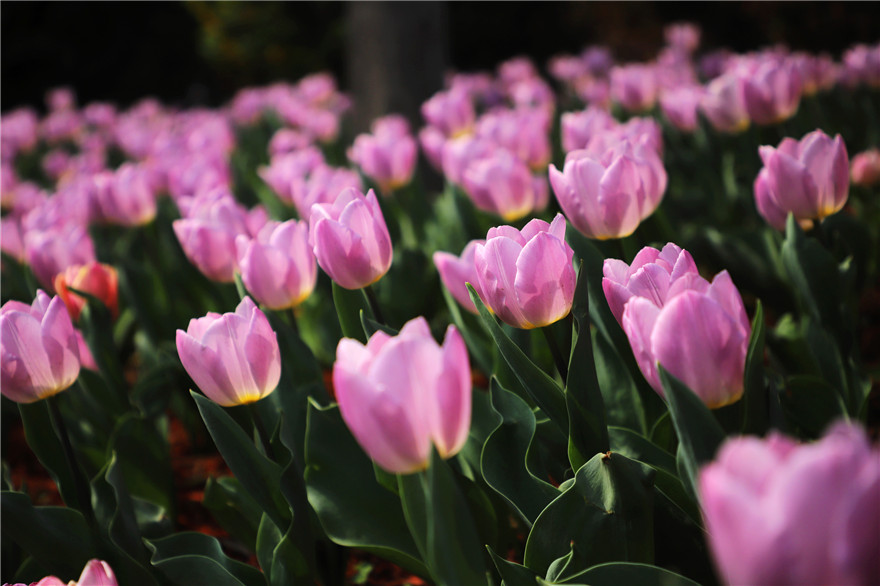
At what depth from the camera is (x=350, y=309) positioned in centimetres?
124

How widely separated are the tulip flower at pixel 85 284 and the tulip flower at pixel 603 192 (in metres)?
1.02

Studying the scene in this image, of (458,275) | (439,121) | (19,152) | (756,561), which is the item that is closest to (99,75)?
(19,152)

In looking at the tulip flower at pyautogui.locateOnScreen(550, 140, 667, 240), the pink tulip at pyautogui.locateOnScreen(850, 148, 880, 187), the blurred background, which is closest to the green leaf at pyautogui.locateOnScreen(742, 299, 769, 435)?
the tulip flower at pyautogui.locateOnScreen(550, 140, 667, 240)

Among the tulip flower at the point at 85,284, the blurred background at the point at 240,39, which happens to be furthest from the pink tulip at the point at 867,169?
the blurred background at the point at 240,39

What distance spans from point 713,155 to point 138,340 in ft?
5.61

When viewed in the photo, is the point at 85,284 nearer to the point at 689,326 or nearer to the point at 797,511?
the point at 689,326

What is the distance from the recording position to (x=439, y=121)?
9.85 ft

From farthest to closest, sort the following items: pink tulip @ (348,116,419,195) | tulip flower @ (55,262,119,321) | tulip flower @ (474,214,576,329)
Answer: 1. pink tulip @ (348,116,419,195)
2. tulip flower @ (55,262,119,321)
3. tulip flower @ (474,214,576,329)

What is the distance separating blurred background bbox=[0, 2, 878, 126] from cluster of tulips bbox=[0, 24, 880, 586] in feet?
21.2

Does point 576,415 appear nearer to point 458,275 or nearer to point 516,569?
point 516,569

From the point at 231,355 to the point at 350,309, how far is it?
0.31m

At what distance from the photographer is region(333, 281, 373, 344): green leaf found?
123cm

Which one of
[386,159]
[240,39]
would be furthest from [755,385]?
[240,39]

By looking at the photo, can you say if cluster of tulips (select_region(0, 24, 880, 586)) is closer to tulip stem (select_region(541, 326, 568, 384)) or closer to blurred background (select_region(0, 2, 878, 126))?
tulip stem (select_region(541, 326, 568, 384))
